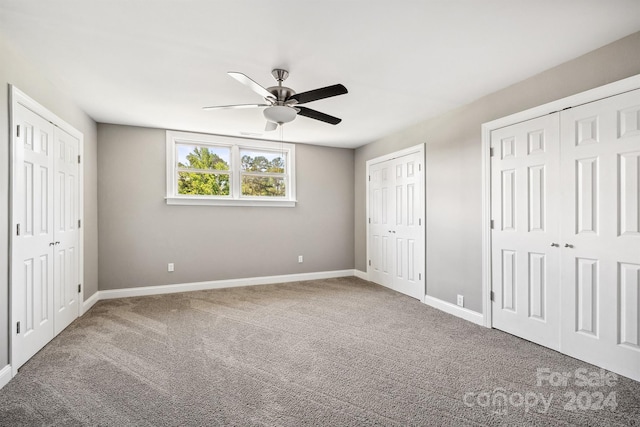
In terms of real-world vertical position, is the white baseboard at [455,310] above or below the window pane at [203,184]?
below

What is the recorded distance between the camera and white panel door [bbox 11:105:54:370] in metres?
2.36

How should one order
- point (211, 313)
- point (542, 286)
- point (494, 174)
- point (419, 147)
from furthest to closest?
point (419, 147) → point (211, 313) → point (494, 174) → point (542, 286)

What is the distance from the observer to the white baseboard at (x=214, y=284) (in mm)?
4340

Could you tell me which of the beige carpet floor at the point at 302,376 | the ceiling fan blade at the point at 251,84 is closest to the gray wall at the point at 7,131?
the beige carpet floor at the point at 302,376

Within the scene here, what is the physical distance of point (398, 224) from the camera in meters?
4.73

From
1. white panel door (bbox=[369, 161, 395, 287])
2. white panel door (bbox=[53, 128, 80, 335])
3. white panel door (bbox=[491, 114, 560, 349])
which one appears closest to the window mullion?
white panel door (bbox=[53, 128, 80, 335])

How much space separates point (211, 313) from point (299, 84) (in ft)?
9.09

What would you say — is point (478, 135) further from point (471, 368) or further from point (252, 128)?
point (252, 128)

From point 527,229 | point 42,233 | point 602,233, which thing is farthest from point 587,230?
point 42,233

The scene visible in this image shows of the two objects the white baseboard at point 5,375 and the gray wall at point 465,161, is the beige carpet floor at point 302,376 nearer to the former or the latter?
the white baseboard at point 5,375

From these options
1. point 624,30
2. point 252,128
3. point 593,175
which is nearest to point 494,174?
point 593,175

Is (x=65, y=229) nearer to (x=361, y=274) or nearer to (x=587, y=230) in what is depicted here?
(x=361, y=274)

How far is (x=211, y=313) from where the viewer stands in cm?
371

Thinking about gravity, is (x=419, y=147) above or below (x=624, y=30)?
below
